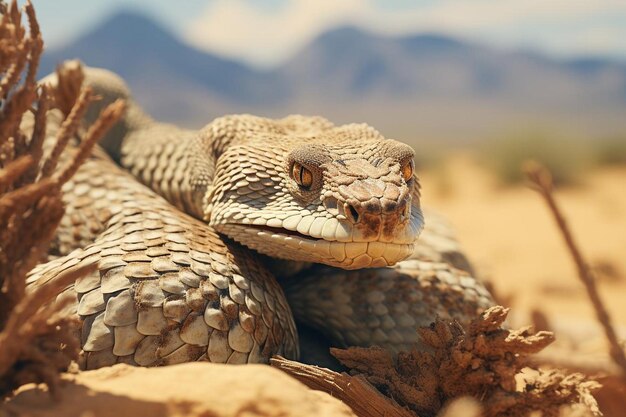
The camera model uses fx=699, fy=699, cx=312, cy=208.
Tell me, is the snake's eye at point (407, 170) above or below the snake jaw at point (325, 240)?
above

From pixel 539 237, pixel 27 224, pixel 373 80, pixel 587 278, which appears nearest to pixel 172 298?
pixel 27 224

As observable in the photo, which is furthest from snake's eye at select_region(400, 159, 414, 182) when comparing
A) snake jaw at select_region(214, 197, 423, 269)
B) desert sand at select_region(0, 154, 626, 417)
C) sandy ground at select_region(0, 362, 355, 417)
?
sandy ground at select_region(0, 362, 355, 417)

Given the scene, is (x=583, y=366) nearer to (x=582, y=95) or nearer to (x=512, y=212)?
(x=512, y=212)

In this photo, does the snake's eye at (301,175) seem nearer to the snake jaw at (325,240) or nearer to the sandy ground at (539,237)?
the snake jaw at (325,240)

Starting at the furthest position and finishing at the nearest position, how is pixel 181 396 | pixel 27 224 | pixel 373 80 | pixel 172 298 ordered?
1. pixel 373 80
2. pixel 172 298
3. pixel 27 224
4. pixel 181 396

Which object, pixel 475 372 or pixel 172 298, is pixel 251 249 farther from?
pixel 475 372

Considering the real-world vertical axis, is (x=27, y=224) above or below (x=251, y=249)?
below

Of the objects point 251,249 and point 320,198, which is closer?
point 320,198

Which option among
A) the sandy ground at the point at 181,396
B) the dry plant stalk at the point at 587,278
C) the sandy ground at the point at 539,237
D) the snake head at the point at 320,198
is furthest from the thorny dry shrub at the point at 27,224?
the sandy ground at the point at 539,237
